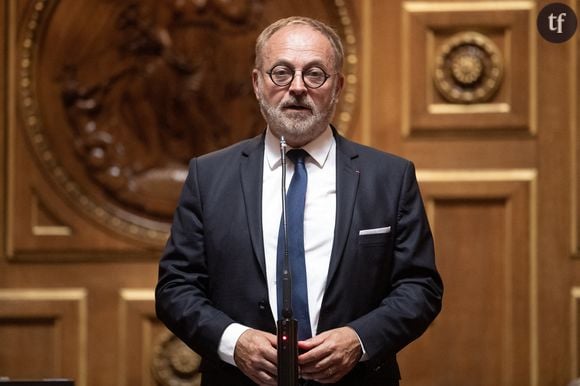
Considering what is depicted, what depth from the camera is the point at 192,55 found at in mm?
3744

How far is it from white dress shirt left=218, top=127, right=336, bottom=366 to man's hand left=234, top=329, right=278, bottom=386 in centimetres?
3

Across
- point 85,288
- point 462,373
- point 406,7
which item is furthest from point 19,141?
point 462,373

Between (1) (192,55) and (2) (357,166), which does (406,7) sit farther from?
(2) (357,166)

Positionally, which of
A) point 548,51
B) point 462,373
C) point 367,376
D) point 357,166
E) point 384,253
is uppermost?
point 548,51

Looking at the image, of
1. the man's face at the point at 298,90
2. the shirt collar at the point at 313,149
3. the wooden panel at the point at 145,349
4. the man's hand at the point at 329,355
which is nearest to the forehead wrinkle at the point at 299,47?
the man's face at the point at 298,90

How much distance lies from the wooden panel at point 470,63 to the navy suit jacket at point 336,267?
1374 millimetres

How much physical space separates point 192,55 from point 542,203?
50.4 inches

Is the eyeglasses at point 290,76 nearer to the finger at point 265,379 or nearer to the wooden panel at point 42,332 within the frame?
the finger at point 265,379

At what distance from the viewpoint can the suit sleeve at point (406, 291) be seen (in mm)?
2133

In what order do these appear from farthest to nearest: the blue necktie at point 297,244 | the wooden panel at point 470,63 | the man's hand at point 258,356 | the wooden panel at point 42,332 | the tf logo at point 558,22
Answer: the wooden panel at point 42,332 < the wooden panel at point 470,63 < the tf logo at point 558,22 < the blue necktie at point 297,244 < the man's hand at point 258,356

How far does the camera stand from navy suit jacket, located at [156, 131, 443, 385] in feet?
7.09

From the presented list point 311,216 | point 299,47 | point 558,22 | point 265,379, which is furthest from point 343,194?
point 558,22

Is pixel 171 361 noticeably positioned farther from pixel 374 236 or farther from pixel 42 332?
pixel 374 236

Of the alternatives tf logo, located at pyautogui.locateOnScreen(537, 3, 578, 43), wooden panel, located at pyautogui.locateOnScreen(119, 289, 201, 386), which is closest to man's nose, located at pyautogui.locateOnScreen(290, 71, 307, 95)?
tf logo, located at pyautogui.locateOnScreen(537, 3, 578, 43)
